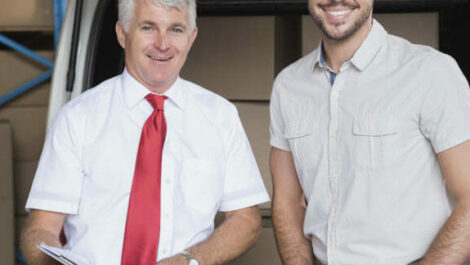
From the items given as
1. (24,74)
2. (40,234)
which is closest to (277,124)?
(40,234)

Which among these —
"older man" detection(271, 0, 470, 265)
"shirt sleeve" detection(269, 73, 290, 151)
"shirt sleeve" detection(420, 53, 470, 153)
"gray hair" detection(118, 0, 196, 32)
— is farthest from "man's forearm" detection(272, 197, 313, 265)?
"gray hair" detection(118, 0, 196, 32)

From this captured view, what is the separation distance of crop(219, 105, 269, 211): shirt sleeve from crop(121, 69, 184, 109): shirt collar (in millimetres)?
154

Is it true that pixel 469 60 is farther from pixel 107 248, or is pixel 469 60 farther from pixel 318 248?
pixel 107 248

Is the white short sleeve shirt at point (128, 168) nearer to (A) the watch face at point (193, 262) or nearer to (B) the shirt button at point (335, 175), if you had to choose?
(A) the watch face at point (193, 262)

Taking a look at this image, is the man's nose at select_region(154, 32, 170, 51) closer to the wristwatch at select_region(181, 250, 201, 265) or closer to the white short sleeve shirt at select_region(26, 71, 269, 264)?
the white short sleeve shirt at select_region(26, 71, 269, 264)

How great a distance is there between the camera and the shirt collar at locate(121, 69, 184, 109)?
2.25m

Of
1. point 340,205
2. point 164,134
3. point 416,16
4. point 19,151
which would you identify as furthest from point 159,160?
point 19,151

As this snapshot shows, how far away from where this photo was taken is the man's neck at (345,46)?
85.6 inches

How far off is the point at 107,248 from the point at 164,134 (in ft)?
1.16

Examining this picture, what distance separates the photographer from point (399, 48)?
2174 mm

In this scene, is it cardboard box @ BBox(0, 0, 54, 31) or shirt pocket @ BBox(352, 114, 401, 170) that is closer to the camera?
shirt pocket @ BBox(352, 114, 401, 170)

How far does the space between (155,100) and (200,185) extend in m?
0.28

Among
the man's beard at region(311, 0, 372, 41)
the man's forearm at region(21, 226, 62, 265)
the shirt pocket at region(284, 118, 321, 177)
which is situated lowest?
the man's forearm at region(21, 226, 62, 265)

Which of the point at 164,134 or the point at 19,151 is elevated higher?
the point at 164,134
